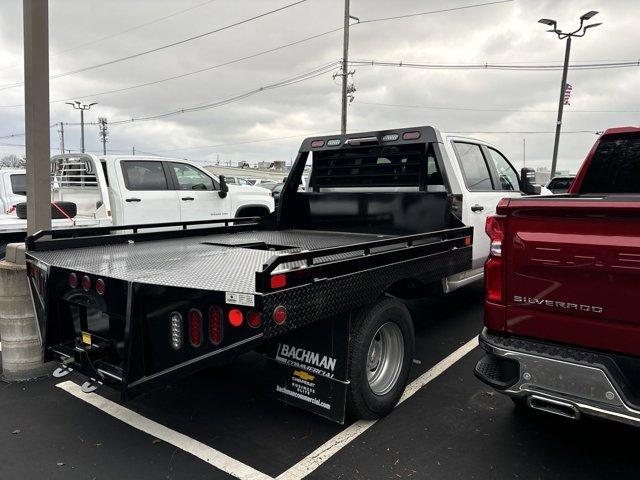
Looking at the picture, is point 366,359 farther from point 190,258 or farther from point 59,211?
point 59,211

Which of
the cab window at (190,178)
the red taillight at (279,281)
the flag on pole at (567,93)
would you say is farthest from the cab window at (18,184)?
the flag on pole at (567,93)

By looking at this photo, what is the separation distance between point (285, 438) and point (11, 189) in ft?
30.2

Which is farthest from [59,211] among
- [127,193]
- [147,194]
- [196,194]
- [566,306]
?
[566,306]

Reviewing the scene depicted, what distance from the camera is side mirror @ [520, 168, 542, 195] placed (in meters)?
5.91

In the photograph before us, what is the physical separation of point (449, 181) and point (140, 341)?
10.9ft

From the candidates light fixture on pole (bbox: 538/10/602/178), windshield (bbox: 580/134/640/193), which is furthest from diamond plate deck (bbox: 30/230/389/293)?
light fixture on pole (bbox: 538/10/602/178)

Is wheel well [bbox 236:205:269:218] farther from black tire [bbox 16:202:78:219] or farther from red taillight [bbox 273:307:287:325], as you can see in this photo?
red taillight [bbox 273:307:287:325]

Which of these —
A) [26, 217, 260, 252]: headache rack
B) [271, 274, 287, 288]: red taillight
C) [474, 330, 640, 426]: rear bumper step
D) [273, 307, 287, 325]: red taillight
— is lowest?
[474, 330, 640, 426]: rear bumper step

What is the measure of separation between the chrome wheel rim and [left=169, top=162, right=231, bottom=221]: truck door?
5989 mm

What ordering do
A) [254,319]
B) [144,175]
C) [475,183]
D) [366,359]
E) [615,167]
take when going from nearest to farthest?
1. [254,319]
2. [366,359]
3. [615,167]
4. [475,183]
5. [144,175]

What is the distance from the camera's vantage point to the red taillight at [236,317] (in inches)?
100

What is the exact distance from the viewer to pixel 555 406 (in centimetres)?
263

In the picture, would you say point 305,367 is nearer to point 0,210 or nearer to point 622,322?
point 622,322

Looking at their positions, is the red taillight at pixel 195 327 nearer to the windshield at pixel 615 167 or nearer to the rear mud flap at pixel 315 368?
the rear mud flap at pixel 315 368
